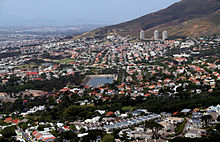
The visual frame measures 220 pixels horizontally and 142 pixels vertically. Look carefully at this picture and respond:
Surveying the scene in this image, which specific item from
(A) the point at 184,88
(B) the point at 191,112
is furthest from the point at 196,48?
(B) the point at 191,112

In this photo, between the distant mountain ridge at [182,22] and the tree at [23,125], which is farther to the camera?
the distant mountain ridge at [182,22]

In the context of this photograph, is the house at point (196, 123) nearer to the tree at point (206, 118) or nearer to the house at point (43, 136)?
the tree at point (206, 118)

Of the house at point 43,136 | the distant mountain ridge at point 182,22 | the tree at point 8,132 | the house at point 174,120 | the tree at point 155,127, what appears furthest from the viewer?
the distant mountain ridge at point 182,22

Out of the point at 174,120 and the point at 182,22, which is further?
the point at 182,22

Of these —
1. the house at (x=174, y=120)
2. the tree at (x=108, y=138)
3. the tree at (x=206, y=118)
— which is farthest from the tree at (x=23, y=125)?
the tree at (x=206, y=118)

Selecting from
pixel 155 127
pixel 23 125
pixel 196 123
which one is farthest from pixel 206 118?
pixel 23 125

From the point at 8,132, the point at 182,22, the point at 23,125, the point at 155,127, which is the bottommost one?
the point at 23,125

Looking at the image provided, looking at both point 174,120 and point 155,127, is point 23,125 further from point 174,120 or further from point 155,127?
point 174,120

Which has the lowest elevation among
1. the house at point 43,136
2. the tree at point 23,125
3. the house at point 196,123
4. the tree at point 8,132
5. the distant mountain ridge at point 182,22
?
the tree at point 23,125

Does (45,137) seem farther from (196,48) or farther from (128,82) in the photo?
(196,48)
